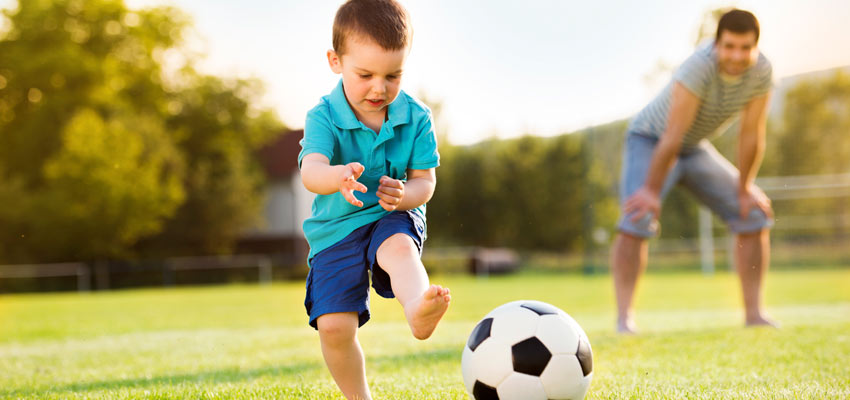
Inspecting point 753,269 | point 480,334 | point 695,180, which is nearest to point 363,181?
point 480,334

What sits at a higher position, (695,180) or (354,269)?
(695,180)

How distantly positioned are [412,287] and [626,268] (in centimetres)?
328

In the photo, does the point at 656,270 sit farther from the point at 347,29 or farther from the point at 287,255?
the point at 347,29

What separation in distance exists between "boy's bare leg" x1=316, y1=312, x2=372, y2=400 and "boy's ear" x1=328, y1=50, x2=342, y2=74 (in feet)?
2.99

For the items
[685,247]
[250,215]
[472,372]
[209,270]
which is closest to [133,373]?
[472,372]

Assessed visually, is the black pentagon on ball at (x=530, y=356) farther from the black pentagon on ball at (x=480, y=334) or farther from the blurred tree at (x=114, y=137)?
the blurred tree at (x=114, y=137)

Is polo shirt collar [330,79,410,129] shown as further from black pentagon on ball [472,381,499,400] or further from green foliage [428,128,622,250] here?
green foliage [428,128,622,250]

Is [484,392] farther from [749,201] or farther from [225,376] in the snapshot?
[749,201]

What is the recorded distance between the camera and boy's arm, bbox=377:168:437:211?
8.65 ft

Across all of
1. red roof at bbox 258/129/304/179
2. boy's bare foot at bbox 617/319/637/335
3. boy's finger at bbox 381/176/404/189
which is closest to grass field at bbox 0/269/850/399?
boy's bare foot at bbox 617/319/637/335

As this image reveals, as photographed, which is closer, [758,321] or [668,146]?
[668,146]

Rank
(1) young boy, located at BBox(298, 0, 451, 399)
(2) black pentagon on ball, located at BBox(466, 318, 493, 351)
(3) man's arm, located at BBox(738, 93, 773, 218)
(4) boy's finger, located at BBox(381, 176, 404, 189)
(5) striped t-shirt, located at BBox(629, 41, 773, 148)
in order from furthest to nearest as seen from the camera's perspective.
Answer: (3) man's arm, located at BBox(738, 93, 773, 218)
(5) striped t-shirt, located at BBox(629, 41, 773, 148)
(2) black pentagon on ball, located at BBox(466, 318, 493, 351)
(1) young boy, located at BBox(298, 0, 451, 399)
(4) boy's finger, located at BBox(381, 176, 404, 189)

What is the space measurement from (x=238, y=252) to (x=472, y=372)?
32420mm

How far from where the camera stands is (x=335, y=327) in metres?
2.87
